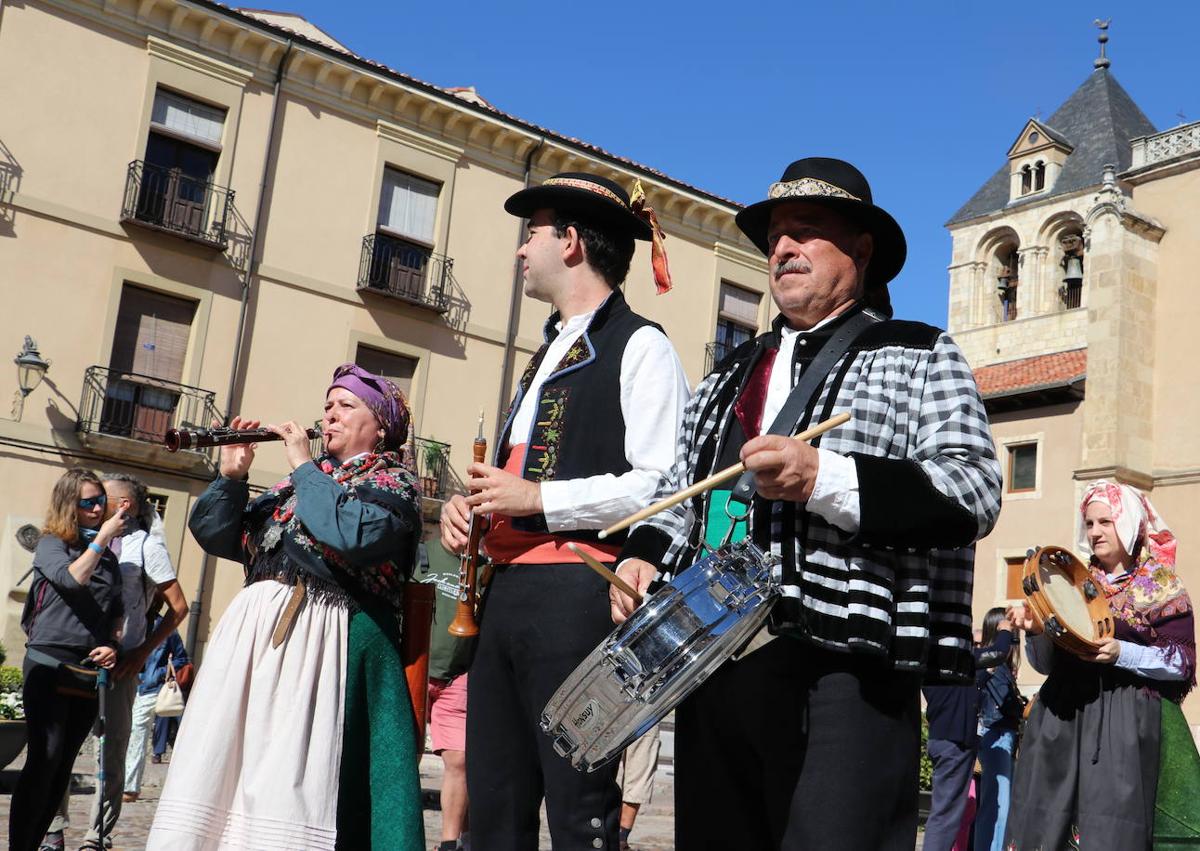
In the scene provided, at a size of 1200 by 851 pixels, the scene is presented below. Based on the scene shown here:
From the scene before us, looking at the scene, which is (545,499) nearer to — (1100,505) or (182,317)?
(1100,505)

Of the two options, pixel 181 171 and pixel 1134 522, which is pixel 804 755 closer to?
pixel 1134 522

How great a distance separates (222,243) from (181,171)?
1.33 metres

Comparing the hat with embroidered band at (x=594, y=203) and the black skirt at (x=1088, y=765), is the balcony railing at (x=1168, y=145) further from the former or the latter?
the hat with embroidered band at (x=594, y=203)

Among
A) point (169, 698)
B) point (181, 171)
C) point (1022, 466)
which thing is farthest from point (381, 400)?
point (1022, 466)

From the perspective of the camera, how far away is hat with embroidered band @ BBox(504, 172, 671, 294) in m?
3.96

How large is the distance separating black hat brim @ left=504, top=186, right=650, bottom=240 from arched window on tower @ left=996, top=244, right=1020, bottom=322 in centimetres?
5802

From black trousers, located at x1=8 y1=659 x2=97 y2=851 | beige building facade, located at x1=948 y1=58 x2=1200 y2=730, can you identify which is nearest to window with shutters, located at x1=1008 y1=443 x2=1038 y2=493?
beige building facade, located at x1=948 y1=58 x2=1200 y2=730

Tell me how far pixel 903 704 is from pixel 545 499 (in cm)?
114

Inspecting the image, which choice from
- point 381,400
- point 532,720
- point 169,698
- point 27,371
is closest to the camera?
point 532,720

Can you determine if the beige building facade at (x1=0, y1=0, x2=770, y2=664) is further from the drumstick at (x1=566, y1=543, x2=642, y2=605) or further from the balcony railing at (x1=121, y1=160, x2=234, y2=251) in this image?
the drumstick at (x1=566, y1=543, x2=642, y2=605)

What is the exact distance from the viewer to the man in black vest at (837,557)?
2545 mm

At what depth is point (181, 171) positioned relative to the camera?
21.5m

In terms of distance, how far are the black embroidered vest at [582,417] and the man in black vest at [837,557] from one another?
632mm

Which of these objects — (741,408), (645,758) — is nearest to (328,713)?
(741,408)
